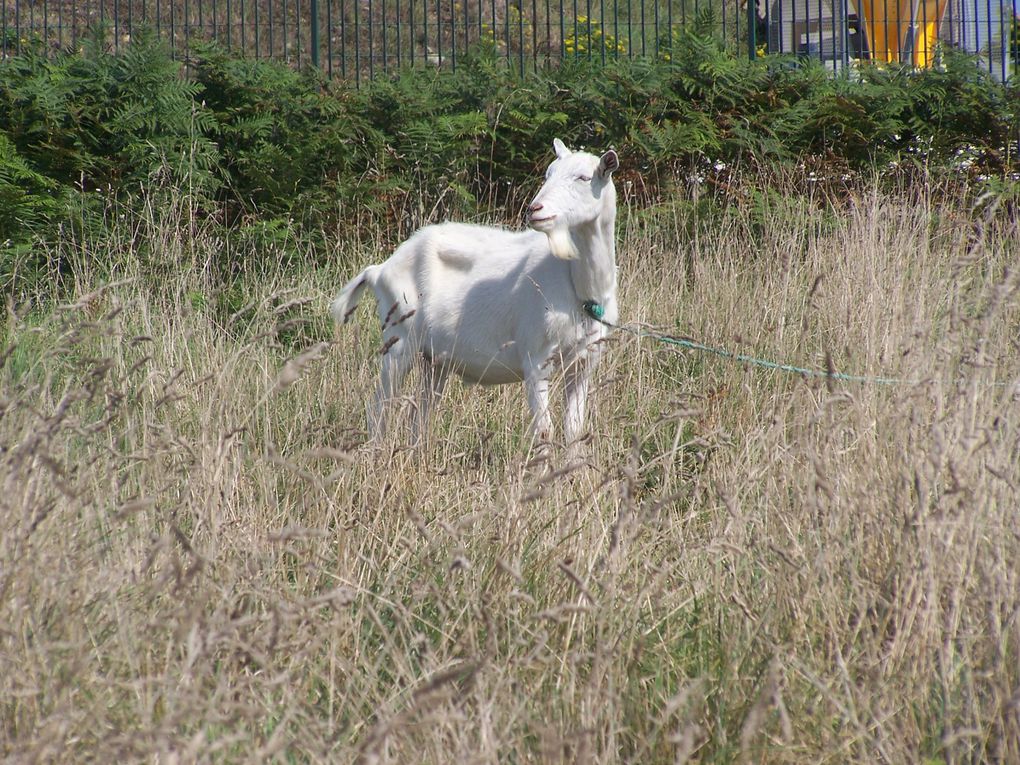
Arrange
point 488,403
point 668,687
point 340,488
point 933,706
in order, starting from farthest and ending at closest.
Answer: point 488,403, point 340,488, point 668,687, point 933,706

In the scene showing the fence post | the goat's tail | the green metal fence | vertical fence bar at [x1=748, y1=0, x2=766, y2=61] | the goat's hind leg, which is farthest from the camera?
the fence post

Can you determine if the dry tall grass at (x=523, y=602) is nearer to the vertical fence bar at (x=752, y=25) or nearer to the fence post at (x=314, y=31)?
the vertical fence bar at (x=752, y=25)

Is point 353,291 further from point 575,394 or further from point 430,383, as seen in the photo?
point 575,394

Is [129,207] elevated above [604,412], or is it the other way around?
[129,207]

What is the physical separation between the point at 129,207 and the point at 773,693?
6466 mm

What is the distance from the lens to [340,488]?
357 centimetres

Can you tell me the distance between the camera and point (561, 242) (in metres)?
4.20

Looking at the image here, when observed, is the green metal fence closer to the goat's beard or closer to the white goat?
the white goat

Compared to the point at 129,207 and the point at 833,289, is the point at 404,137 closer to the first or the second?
the point at 129,207

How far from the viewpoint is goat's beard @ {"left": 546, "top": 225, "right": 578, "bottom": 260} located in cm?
417

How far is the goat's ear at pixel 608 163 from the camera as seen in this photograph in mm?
4211

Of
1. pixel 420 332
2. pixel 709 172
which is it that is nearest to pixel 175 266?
pixel 420 332

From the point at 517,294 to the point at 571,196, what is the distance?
1.82 ft

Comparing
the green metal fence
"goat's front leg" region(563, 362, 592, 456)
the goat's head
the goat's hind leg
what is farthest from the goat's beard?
the green metal fence
